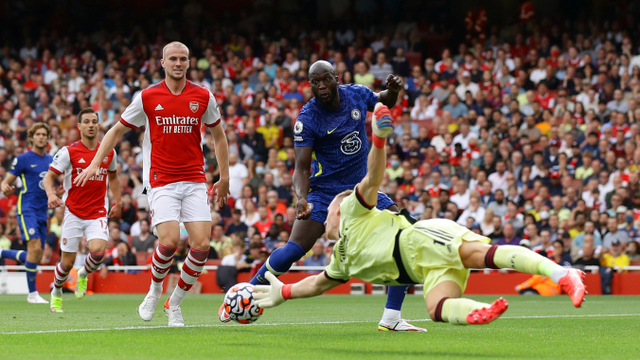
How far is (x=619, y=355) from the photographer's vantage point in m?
5.68

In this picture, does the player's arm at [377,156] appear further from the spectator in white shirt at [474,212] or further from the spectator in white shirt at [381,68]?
the spectator in white shirt at [381,68]

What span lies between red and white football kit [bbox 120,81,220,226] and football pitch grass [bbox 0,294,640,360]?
3.69 feet

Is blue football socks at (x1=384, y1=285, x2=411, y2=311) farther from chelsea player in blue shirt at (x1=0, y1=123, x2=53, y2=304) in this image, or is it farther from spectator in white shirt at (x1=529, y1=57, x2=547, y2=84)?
spectator in white shirt at (x1=529, y1=57, x2=547, y2=84)

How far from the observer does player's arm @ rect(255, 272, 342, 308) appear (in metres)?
6.50

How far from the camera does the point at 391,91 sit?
7645 mm

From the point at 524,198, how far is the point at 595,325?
943 cm

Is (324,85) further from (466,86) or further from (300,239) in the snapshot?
(466,86)

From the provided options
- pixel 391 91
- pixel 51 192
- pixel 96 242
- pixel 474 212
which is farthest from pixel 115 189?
pixel 474 212

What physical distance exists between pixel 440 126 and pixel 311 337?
1328cm

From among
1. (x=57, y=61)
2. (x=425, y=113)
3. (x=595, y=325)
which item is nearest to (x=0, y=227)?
(x=57, y=61)

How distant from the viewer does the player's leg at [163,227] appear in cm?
812

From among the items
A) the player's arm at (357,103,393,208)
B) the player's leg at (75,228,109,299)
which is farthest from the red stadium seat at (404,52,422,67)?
the player's arm at (357,103,393,208)

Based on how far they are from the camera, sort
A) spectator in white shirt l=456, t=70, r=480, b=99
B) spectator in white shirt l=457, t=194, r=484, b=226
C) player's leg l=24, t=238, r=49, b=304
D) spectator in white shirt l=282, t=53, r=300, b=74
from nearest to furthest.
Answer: player's leg l=24, t=238, r=49, b=304 → spectator in white shirt l=457, t=194, r=484, b=226 → spectator in white shirt l=456, t=70, r=480, b=99 → spectator in white shirt l=282, t=53, r=300, b=74

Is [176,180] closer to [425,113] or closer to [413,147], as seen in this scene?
[413,147]
